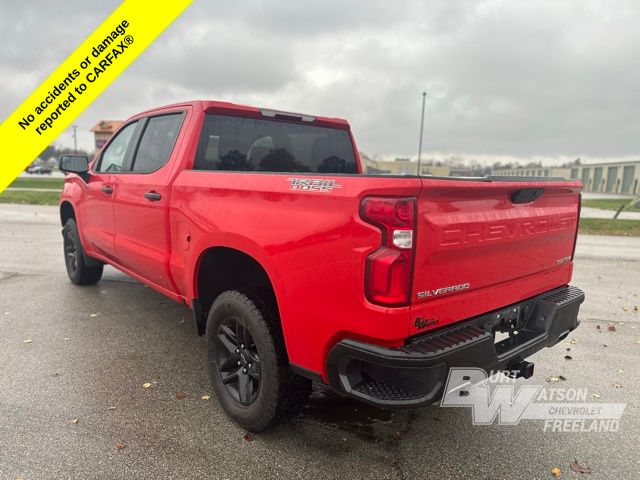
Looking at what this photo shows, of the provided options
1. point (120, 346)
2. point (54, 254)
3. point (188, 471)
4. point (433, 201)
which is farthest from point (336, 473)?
point (54, 254)

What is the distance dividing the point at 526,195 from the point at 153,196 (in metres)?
2.62

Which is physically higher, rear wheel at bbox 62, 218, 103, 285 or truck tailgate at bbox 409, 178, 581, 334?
truck tailgate at bbox 409, 178, 581, 334

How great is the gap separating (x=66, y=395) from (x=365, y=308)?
7.91 ft

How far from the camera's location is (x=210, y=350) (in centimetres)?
308

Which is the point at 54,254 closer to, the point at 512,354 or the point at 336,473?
the point at 336,473

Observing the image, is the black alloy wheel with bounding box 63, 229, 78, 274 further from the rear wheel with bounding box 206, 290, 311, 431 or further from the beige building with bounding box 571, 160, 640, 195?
the beige building with bounding box 571, 160, 640, 195

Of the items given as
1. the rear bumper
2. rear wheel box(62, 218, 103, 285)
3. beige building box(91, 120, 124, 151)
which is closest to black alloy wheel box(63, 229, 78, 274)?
rear wheel box(62, 218, 103, 285)

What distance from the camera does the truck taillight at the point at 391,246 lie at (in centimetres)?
200

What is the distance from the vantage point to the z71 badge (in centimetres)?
217

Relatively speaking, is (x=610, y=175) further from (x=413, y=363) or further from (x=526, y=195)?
(x=413, y=363)

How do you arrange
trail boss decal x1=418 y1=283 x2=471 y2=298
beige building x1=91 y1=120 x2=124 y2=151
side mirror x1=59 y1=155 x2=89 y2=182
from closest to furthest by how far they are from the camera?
trail boss decal x1=418 y1=283 x2=471 y2=298, side mirror x1=59 y1=155 x2=89 y2=182, beige building x1=91 y1=120 x2=124 y2=151

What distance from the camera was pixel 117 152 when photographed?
15.1 ft

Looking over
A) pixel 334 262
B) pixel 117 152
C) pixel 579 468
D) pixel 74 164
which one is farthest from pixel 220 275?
pixel 74 164

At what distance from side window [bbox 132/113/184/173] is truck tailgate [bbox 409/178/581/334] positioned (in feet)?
7.62
